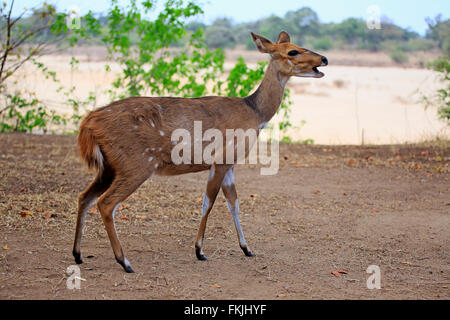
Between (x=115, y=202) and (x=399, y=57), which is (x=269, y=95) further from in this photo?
(x=399, y=57)

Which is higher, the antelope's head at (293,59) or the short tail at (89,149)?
the antelope's head at (293,59)

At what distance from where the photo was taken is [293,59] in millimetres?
6277

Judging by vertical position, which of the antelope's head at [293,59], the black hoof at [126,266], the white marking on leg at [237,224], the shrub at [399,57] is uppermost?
the shrub at [399,57]

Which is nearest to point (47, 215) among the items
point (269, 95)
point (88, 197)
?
point (88, 197)

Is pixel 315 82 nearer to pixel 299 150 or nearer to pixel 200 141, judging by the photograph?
pixel 299 150

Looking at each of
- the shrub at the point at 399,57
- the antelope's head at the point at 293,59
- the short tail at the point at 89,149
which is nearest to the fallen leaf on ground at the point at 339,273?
the antelope's head at the point at 293,59

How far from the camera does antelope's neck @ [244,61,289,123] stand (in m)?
6.36

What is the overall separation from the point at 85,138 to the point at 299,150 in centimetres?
689

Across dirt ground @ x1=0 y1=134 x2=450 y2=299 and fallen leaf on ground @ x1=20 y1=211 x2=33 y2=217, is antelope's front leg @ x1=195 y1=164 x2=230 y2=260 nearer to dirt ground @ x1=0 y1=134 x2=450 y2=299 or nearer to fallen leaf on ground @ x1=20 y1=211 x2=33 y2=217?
dirt ground @ x1=0 y1=134 x2=450 y2=299

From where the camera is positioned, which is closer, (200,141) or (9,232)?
(200,141)

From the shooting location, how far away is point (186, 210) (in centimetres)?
763

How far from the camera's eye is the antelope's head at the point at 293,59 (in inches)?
245

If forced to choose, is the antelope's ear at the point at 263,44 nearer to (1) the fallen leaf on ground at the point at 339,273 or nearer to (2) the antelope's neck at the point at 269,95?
(2) the antelope's neck at the point at 269,95
